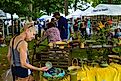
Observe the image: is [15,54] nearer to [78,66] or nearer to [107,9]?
[78,66]

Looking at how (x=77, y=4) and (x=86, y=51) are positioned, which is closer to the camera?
(x=86, y=51)

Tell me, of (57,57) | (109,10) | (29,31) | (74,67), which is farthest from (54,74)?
(109,10)

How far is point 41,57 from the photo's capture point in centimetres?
682

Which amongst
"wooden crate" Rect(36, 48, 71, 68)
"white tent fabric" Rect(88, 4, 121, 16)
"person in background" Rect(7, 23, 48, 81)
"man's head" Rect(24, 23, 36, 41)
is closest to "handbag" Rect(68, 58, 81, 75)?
"wooden crate" Rect(36, 48, 71, 68)

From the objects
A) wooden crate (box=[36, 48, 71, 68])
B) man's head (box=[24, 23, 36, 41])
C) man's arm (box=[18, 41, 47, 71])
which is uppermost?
man's head (box=[24, 23, 36, 41])

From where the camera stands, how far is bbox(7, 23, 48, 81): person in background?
205 inches

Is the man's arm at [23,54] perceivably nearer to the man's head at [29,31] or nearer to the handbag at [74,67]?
the man's head at [29,31]

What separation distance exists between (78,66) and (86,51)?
60cm

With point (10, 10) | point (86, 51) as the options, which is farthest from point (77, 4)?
point (86, 51)

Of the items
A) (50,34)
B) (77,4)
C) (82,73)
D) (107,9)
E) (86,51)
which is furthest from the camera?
(77,4)

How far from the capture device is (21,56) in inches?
204

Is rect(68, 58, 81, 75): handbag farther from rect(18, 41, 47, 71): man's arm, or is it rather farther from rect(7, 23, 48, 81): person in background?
rect(18, 41, 47, 71): man's arm

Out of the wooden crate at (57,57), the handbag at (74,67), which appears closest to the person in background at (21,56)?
the handbag at (74,67)

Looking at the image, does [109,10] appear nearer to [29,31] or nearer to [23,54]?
[29,31]
